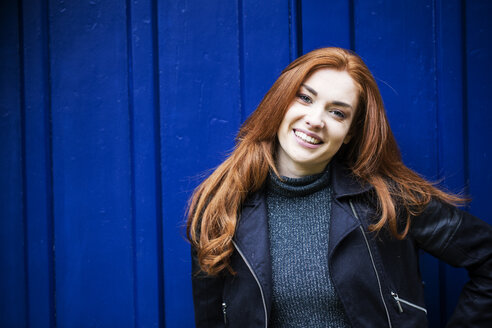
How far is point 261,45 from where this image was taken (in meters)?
1.42

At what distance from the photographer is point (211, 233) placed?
1191 mm

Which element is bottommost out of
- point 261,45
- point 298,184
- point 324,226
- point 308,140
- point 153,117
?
point 324,226

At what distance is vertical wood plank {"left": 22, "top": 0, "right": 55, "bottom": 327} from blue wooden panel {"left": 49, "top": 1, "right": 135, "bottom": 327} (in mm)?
38

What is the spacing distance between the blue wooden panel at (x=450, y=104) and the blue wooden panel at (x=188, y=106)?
86 cm

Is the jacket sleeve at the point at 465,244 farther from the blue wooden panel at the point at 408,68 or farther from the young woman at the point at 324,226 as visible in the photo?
the blue wooden panel at the point at 408,68

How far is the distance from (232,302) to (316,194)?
0.50 metres

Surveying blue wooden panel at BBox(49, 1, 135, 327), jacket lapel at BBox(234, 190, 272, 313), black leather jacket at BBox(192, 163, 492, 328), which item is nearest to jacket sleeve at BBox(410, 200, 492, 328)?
black leather jacket at BBox(192, 163, 492, 328)

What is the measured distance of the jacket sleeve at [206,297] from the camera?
4.00 feet

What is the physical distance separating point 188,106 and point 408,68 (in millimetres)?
955

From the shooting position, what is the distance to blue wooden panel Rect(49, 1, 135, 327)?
1485mm

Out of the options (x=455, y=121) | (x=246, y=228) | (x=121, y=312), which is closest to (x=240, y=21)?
(x=246, y=228)

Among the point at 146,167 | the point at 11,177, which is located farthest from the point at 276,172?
the point at 11,177

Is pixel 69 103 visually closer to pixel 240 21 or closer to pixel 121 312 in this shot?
pixel 240 21

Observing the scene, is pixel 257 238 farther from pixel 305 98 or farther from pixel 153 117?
pixel 153 117
